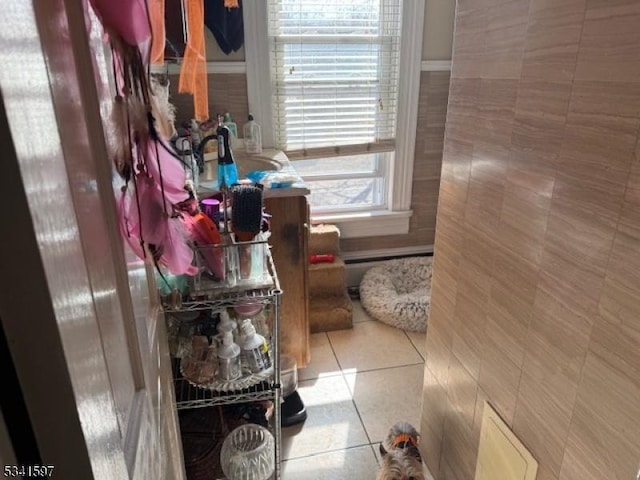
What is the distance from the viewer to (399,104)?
261cm

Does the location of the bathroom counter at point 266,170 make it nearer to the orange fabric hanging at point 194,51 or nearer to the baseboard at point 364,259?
the orange fabric hanging at point 194,51

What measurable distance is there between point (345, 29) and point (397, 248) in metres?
1.33

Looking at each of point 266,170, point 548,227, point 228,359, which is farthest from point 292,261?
point 548,227

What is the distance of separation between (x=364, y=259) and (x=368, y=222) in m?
0.26

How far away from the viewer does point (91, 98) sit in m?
0.53

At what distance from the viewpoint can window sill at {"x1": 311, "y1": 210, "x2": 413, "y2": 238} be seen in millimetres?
2781

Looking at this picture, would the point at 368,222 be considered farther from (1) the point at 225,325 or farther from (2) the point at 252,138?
(1) the point at 225,325

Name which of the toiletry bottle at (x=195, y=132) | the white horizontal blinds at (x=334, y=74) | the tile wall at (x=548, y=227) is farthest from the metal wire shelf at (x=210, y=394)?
the white horizontal blinds at (x=334, y=74)

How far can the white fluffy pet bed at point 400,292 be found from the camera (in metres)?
2.56

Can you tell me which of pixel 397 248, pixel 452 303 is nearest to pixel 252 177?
pixel 452 303

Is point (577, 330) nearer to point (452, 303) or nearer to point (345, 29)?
point (452, 303)

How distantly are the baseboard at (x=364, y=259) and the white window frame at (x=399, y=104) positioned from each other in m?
0.13

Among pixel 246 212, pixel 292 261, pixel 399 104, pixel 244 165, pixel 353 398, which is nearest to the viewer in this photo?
pixel 246 212

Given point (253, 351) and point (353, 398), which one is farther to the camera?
point (353, 398)
